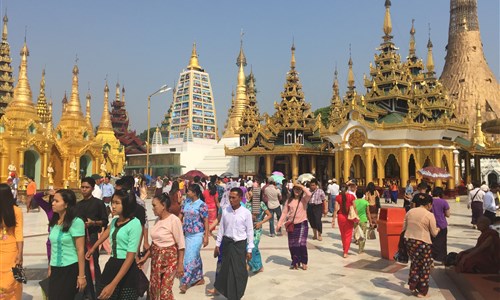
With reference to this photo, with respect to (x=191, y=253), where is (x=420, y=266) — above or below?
below

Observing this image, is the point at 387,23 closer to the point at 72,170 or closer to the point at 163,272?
the point at 72,170

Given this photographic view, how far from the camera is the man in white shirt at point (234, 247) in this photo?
5.34 metres

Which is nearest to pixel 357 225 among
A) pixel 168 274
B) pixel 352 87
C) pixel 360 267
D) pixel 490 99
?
pixel 360 267

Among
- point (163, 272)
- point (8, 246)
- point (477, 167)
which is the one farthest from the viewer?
point (477, 167)

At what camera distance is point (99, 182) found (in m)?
12.6

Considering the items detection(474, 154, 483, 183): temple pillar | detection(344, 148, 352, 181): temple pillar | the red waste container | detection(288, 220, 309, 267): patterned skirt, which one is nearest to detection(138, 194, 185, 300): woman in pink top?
detection(288, 220, 309, 267): patterned skirt

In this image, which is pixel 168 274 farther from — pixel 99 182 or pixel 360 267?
pixel 99 182

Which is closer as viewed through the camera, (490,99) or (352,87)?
(352,87)

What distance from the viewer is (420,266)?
19.7ft

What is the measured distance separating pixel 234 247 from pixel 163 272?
101 cm

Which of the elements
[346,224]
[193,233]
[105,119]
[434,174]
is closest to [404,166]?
[434,174]

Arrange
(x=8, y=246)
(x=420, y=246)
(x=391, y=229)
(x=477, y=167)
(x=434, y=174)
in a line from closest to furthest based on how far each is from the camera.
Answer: (x=8, y=246) → (x=420, y=246) → (x=391, y=229) → (x=434, y=174) → (x=477, y=167)

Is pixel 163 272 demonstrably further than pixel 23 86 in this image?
No

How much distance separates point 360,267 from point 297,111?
28.1 m
